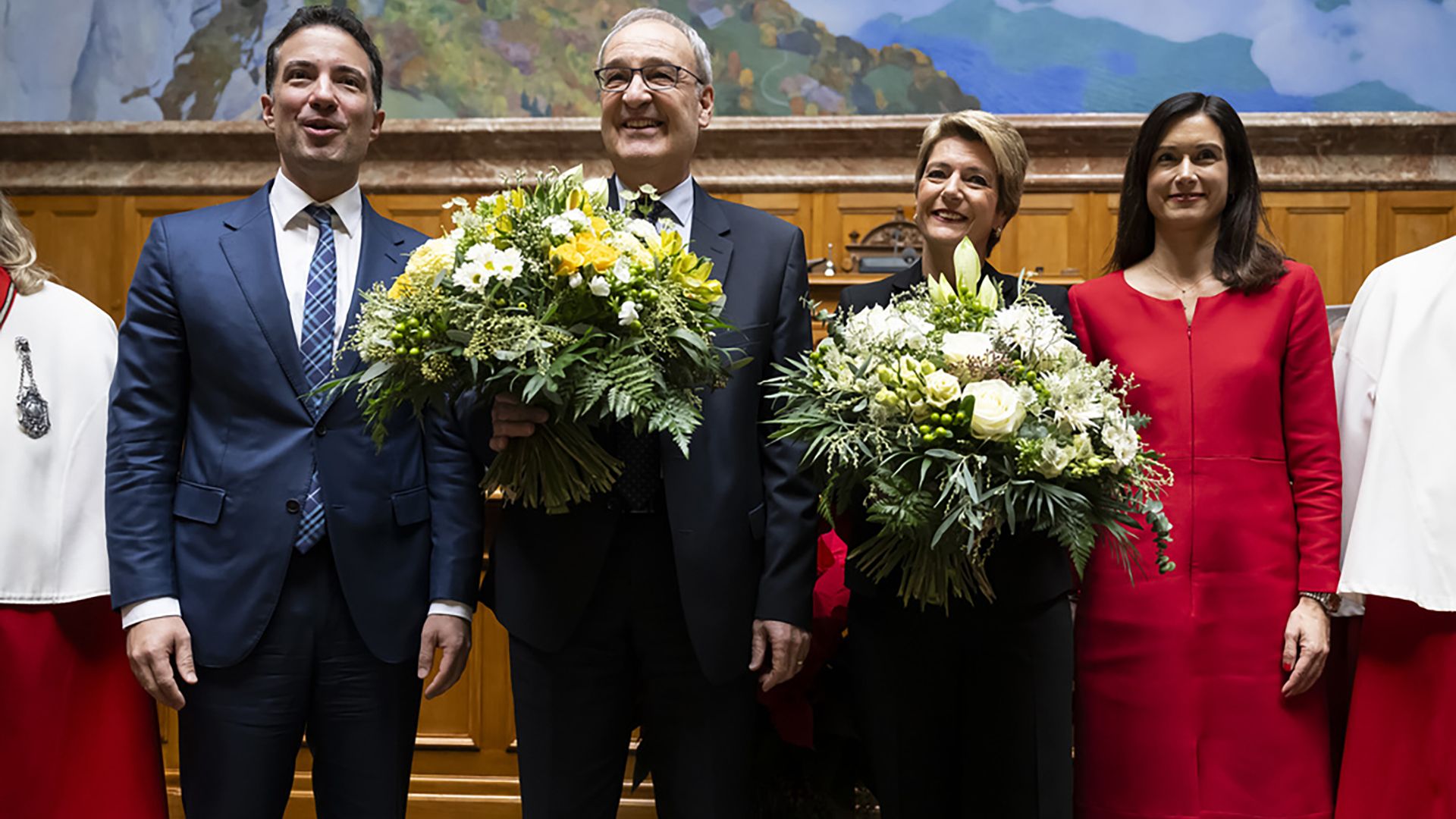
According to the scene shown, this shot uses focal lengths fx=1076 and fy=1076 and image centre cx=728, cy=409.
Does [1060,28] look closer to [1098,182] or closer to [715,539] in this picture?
[1098,182]

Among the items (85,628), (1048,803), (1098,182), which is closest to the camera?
(1048,803)

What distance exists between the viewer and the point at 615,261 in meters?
1.66

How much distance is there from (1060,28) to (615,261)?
6119mm

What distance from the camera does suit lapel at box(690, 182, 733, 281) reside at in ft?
6.83

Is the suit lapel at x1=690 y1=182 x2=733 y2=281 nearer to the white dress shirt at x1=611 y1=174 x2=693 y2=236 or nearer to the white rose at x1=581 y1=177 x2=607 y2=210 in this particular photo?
→ the white dress shirt at x1=611 y1=174 x2=693 y2=236

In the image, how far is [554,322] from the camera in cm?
169

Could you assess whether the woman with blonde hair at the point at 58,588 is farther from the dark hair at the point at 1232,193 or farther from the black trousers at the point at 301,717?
the dark hair at the point at 1232,193

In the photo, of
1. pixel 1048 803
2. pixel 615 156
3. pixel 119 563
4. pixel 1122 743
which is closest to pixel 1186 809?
pixel 1122 743

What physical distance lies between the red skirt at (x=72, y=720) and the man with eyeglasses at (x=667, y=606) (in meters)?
0.90

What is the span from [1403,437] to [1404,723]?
0.56m

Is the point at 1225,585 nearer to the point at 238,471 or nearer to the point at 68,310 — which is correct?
the point at 238,471

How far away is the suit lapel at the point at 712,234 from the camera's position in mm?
2082

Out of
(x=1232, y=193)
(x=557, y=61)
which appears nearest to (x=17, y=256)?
(x=1232, y=193)

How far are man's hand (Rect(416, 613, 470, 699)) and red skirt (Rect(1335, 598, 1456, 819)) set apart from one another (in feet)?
5.77
